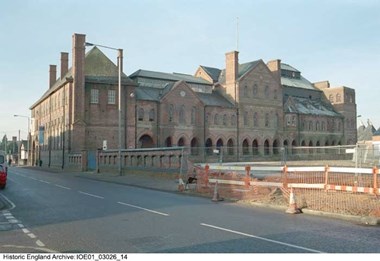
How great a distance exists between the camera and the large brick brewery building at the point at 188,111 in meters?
53.4

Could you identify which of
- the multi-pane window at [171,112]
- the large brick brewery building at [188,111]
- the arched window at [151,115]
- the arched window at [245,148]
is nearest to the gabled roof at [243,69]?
the large brick brewery building at [188,111]

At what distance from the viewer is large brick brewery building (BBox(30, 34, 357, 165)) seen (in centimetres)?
5341

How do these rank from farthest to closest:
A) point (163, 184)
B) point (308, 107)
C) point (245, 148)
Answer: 1. point (308, 107)
2. point (245, 148)
3. point (163, 184)

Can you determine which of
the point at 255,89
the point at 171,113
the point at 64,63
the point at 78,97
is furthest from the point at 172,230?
the point at 255,89

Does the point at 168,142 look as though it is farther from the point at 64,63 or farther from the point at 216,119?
the point at 64,63

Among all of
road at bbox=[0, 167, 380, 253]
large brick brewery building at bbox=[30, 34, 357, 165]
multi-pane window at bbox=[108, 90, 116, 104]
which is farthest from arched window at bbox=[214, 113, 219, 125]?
road at bbox=[0, 167, 380, 253]

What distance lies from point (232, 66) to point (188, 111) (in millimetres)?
13014

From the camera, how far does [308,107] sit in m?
83.8

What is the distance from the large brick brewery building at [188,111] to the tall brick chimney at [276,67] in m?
0.19

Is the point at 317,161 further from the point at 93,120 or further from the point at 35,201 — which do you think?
the point at 93,120

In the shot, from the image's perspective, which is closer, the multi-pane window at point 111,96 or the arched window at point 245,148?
the multi-pane window at point 111,96

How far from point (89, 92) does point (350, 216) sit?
45.9m

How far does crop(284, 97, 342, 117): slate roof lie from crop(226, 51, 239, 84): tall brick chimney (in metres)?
13.7

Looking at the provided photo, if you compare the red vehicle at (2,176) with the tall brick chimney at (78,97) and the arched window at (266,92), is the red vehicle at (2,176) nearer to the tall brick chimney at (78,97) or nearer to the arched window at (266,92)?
the tall brick chimney at (78,97)
